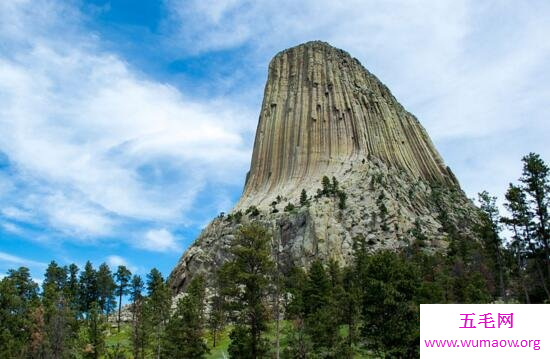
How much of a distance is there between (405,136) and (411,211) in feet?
157

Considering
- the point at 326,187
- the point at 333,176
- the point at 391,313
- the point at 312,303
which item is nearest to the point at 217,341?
the point at 312,303

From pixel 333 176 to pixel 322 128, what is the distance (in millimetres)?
21687

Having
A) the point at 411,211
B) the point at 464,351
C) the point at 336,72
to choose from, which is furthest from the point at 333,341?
the point at 336,72

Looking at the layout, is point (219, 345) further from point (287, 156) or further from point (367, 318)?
point (287, 156)

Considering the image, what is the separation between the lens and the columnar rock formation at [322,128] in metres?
138

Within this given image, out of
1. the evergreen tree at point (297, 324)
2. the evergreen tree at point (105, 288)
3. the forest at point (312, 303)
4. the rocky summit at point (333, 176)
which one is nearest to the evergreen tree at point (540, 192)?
the forest at point (312, 303)

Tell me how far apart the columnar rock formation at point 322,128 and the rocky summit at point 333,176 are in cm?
32

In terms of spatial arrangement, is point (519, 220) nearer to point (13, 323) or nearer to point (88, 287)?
point (13, 323)

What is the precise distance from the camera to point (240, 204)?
13775 centimetres

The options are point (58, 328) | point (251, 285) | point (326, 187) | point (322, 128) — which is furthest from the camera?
point (322, 128)

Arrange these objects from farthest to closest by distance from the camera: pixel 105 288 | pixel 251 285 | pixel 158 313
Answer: pixel 105 288 → pixel 158 313 → pixel 251 285

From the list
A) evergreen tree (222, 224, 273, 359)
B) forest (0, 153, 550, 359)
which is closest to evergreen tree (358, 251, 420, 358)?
forest (0, 153, 550, 359)

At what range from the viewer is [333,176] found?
126875 millimetres

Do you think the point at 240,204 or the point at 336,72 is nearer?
the point at 240,204
